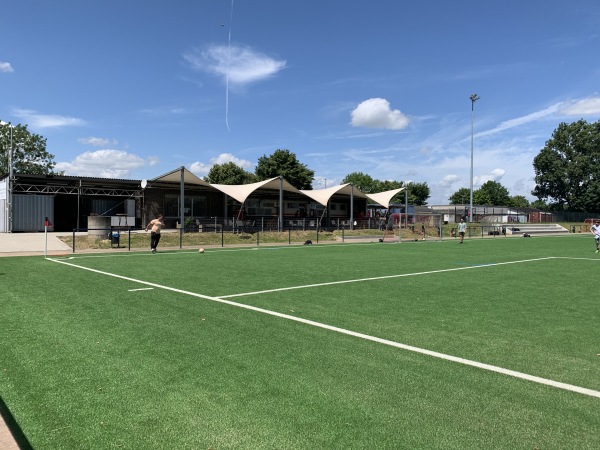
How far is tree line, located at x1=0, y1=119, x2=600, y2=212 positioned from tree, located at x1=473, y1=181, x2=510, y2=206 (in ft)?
63.7

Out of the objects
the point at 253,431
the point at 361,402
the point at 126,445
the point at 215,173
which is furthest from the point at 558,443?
the point at 215,173

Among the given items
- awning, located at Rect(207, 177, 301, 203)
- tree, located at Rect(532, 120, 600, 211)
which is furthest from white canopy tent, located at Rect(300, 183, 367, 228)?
tree, located at Rect(532, 120, 600, 211)

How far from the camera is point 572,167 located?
8331 centimetres

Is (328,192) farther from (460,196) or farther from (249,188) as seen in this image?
(460,196)

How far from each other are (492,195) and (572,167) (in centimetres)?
4060

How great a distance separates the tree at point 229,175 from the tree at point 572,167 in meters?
59.2

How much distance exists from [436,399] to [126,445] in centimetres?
261

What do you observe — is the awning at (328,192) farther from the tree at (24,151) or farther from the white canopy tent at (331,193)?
the tree at (24,151)

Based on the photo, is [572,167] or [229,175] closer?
[229,175]

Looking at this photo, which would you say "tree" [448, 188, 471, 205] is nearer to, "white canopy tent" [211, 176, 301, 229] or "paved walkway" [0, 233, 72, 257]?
"white canopy tent" [211, 176, 301, 229]

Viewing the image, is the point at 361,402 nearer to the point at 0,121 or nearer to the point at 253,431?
the point at 253,431

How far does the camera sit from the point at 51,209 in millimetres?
33625

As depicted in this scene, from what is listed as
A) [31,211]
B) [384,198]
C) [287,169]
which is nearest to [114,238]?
[31,211]

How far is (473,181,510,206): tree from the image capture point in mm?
120481
